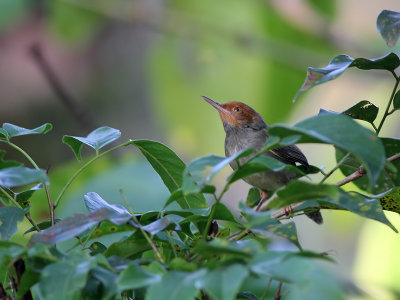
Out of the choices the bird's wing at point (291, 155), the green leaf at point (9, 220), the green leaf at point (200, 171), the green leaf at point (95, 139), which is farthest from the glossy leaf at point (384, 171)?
the bird's wing at point (291, 155)

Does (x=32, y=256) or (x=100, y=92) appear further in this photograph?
(x=100, y=92)

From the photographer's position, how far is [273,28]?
4.53 meters

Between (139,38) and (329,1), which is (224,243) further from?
(139,38)

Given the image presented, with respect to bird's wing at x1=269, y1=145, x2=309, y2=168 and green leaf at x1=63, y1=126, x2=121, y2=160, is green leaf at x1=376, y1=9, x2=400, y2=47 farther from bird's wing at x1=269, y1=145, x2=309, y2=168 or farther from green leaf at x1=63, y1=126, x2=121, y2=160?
bird's wing at x1=269, y1=145, x2=309, y2=168

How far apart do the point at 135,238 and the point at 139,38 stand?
4.76m

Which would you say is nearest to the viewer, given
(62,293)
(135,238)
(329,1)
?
(62,293)

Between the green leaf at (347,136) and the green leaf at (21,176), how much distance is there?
1.21 feet

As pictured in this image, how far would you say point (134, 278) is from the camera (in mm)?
887

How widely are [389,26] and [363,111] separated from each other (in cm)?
22

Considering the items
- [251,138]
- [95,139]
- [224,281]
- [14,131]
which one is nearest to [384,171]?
[224,281]

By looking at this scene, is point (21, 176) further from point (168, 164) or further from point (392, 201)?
point (392, 201)

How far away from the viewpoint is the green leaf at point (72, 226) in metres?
1.01

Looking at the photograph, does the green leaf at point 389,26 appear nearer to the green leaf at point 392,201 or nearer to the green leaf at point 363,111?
the green leaf at point 363,111

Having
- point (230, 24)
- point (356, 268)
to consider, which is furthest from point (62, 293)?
point (230, 24)
